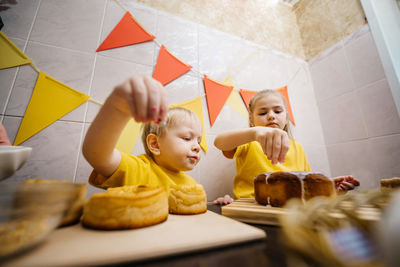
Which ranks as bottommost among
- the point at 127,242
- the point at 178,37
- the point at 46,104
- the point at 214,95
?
the point at 127,242

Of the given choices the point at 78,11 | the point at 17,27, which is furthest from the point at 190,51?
the point at 17,27

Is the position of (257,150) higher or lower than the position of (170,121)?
lower

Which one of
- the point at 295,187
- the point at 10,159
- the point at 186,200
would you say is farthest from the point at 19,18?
the point at 295,187

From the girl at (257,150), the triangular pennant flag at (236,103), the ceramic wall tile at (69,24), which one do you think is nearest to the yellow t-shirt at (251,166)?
the girl at (257,150)

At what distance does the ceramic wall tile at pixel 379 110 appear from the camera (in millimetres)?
1246

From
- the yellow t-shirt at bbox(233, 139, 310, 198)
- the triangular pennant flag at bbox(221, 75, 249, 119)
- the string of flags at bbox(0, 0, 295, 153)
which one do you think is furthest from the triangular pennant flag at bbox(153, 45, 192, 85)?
the yellow t-shirt at bbox(233, 139, 310, 198)

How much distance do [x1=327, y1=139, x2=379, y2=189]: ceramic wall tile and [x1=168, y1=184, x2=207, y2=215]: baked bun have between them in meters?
1.47

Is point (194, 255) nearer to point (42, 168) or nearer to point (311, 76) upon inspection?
point (42, 168)

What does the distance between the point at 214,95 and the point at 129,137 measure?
692 mm

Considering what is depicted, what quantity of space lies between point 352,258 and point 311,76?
209 centimetres

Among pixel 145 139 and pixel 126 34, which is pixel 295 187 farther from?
pixel 126 34

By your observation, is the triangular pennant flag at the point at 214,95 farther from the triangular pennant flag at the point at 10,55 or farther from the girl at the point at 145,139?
the triangular pennant flag at the point at 10,55

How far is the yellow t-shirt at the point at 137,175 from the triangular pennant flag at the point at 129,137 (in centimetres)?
22

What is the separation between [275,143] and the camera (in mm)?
620
